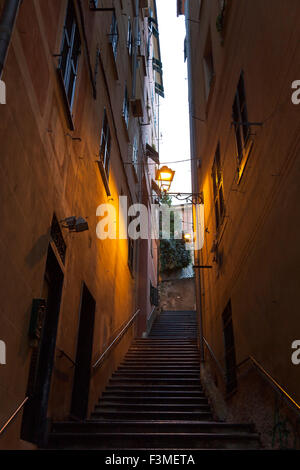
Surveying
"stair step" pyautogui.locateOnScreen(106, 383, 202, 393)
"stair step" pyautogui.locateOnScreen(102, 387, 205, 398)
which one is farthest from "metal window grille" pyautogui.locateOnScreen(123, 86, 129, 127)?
"stair step" pyautogui.locateOnScreen(102, 387, 205, 398)

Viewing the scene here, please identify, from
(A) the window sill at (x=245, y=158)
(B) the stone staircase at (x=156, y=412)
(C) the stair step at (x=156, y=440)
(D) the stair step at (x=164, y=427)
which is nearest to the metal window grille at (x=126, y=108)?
(A) the window sill at (x=245, y=158)

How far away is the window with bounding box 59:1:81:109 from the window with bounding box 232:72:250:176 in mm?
2818

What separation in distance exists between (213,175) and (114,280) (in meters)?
3.80

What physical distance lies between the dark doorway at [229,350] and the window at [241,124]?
295 cm

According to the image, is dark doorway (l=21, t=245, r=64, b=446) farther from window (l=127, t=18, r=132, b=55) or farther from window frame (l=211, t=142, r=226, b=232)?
window (l=127, t=18, r=132, b=55)

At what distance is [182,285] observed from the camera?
2703cm

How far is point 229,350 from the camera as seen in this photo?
8172 mm

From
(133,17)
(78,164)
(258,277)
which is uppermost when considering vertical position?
(133,17)

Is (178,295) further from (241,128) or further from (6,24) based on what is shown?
(6,24)

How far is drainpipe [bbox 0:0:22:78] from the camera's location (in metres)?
3.61

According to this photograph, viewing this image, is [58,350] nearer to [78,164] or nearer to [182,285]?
[78,164]

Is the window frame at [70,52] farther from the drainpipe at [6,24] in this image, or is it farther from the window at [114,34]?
the window at [114,34]

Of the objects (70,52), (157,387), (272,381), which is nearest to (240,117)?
(70,52)
